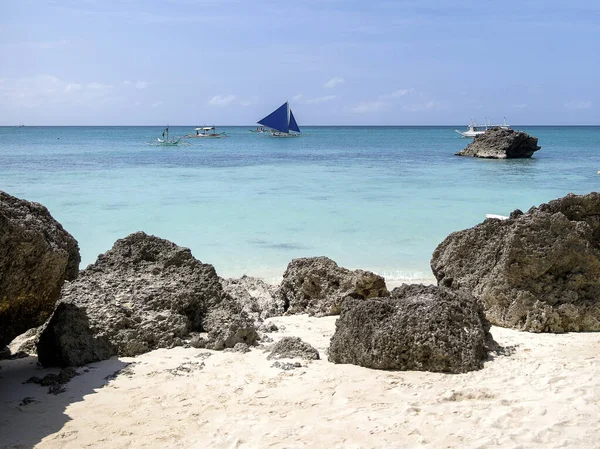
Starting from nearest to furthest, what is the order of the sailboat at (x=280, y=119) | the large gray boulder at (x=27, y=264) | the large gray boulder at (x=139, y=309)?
the large gray boulder at (x=27, y=264)
the large gray boulder at (x=139, y=309)
the sailboat at (x=280, y=119)

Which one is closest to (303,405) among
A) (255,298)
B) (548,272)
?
(548,272)

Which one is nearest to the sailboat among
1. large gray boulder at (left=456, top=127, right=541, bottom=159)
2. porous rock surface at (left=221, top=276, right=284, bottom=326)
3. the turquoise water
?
large gray boulder at (left=456, top=127, right=541, bottom=159)

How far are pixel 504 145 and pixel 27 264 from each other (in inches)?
1323

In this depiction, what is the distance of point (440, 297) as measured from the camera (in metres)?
4.17

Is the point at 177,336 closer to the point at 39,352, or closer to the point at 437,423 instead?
the point at 39,352

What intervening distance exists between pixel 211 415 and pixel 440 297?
1.75 metres

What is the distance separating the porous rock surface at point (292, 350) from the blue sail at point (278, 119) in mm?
56184

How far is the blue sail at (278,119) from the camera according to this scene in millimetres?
59500

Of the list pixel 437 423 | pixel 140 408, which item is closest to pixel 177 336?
pixel 140 408

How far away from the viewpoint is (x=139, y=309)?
4.47 meters

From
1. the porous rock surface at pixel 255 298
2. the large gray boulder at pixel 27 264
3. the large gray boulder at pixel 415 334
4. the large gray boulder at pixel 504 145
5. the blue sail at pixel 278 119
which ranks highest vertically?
the blue sail at pixel 278 119

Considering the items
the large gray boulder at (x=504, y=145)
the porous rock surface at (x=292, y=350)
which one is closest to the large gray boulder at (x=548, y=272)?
the porous rock surface at (x=292, y=350)

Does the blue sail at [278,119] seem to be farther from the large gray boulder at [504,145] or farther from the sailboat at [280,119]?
the large gray boulder at [504,145]

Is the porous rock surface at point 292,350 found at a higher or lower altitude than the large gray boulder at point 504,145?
lower
